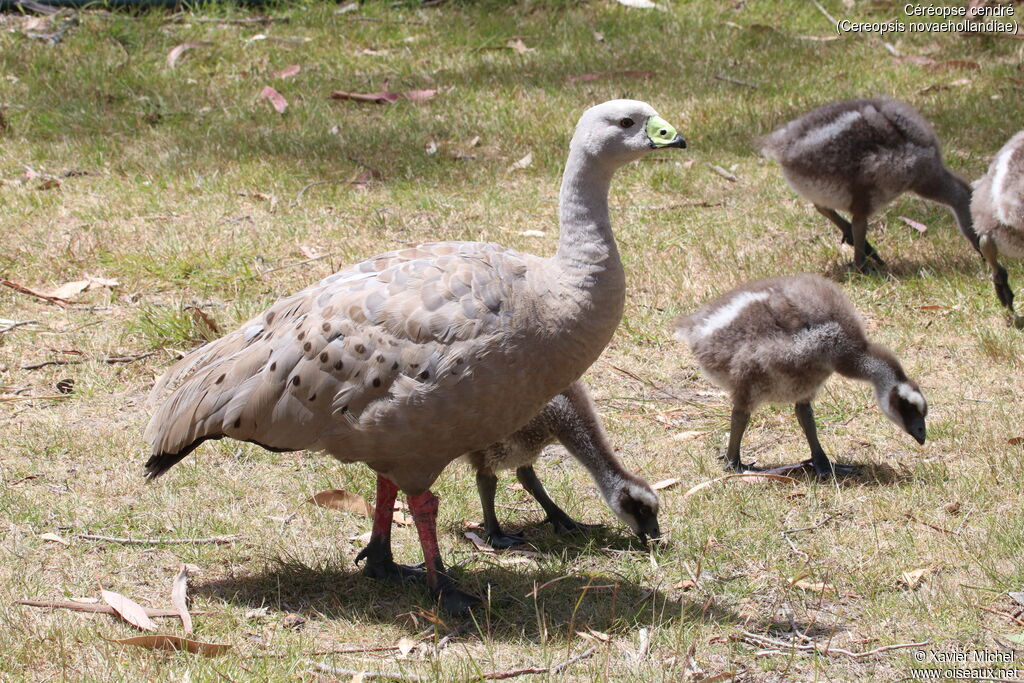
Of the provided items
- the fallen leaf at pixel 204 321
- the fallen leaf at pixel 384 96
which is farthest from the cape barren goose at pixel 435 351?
the fallen leaf at pixel 384 96

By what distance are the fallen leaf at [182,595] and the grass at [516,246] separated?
65mm

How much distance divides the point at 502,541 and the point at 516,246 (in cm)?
296

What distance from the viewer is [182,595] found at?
4.18 meters

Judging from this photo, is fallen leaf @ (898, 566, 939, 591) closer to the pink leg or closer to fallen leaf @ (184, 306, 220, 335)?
the pink leg

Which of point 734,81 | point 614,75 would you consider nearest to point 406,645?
point 614,75

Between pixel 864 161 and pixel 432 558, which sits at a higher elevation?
pixel 864 161

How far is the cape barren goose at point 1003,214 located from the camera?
6.30 metres

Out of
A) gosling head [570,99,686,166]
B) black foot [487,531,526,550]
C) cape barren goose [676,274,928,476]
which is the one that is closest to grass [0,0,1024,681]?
black foot [487,531,526,550]

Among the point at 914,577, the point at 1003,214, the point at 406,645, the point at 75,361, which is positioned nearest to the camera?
the point at 406,645

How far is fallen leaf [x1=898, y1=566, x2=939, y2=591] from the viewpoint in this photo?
4.24 metres

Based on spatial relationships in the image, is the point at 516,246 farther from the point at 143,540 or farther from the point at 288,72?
the point at 288,72

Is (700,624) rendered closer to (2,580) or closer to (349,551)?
(349,551)

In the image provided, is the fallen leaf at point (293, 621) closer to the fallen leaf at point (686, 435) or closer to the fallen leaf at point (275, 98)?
the fallen leaf at point (686, 435)

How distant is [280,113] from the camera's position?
9258mm
